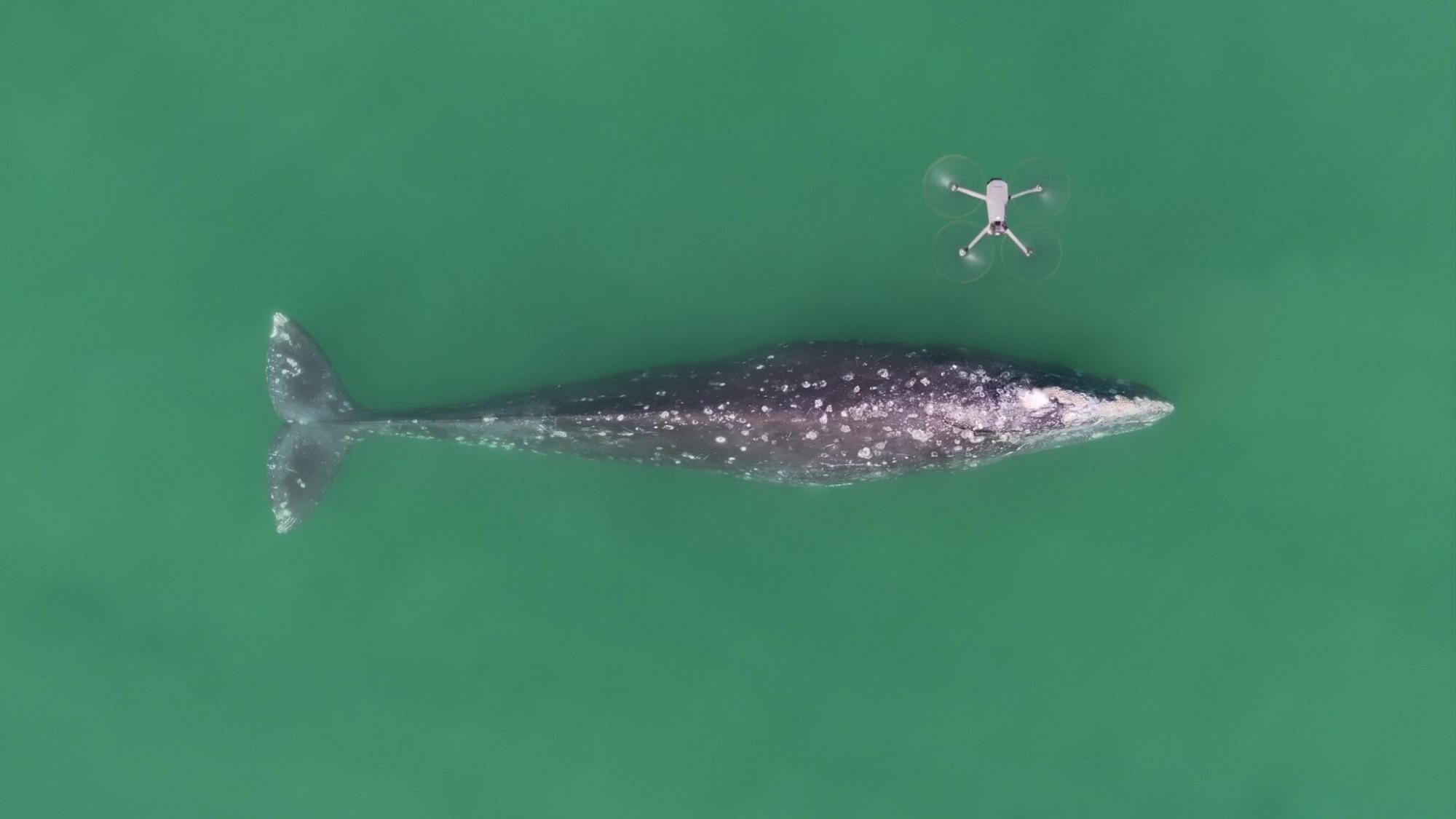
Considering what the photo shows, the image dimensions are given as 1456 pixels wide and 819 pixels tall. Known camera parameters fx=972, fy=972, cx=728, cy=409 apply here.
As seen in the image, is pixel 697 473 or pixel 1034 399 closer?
pixel 1034 399

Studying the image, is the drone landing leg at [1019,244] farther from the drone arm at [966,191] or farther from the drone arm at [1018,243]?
the drone arm at [966,191]

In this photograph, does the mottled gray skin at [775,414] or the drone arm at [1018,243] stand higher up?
the drone arm at [1018,243]

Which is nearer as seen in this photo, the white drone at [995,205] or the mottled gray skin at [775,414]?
the white drone at [995,205]

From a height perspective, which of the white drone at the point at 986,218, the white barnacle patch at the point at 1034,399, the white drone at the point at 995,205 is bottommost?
the white barnacle patch at the point at 1034,399

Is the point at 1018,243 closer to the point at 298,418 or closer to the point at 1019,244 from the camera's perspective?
the point at 1019,244

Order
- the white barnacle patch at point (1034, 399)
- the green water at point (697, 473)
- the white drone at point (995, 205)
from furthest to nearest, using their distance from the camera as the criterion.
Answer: the green water at point (697, 473), the white barnacle patch at point (1034, 399), the white drone at point (995, 205)

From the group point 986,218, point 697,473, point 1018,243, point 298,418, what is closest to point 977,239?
point 1018,243

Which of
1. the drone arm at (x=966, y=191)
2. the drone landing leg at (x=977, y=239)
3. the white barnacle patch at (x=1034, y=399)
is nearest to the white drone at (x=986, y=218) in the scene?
the drone landing leg at (x=977, y=239)
